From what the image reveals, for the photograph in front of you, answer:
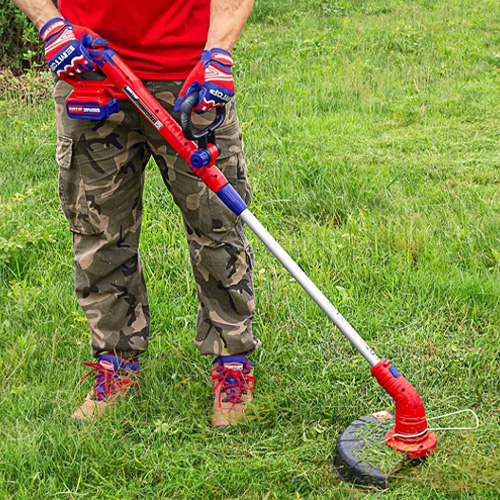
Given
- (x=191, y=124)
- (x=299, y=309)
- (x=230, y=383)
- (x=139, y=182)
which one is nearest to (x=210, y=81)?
(x=191, y=124)

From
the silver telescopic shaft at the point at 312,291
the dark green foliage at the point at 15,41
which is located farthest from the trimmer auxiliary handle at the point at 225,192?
the dark green foliage at the point at 15,41

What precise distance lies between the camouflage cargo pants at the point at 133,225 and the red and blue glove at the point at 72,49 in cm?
16

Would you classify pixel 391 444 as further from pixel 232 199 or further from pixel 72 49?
pixel 72 49

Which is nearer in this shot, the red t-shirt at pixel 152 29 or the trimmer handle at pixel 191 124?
the trimmer handle at pixel 191 124

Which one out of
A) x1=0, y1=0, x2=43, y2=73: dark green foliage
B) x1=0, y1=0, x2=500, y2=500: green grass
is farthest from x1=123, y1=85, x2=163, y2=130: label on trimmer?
x1=0, y1=0, x2=43, y2=73: dark green foliage

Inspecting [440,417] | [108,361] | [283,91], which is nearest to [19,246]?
[108,361]

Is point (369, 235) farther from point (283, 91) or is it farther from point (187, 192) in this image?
point (283, 91)

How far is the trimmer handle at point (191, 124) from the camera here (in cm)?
229

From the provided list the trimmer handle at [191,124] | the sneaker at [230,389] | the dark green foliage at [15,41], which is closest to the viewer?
the trimmer handle at [191,124]

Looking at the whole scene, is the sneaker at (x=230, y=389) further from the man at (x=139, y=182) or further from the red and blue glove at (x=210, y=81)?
the red and blue glove at (x=210, y=81)

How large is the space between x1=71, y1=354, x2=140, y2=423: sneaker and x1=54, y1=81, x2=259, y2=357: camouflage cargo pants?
0.05m

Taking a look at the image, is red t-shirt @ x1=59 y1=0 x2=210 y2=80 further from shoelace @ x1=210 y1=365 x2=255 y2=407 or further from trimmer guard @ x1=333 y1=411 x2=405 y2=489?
trimmer guard @ x1=333 y1=411 x2=405 y2=489

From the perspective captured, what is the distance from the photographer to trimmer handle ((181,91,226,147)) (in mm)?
2293

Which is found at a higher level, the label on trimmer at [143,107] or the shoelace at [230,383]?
the label on trimmer at [143,107]
